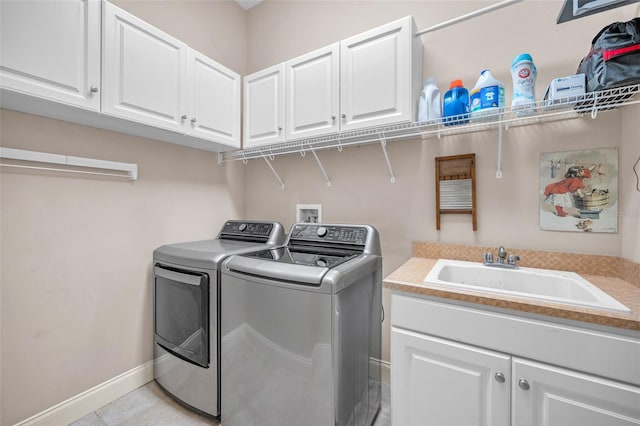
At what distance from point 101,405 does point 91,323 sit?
51cm

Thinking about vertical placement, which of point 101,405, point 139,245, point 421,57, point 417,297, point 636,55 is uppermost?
point 421,57

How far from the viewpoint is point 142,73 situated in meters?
1.60

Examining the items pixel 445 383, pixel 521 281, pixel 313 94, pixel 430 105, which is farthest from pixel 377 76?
pixel 445 383

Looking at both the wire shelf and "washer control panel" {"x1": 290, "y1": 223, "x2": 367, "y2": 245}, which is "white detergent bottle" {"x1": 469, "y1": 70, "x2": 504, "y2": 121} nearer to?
the wire shelf

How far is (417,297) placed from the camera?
1.18 m

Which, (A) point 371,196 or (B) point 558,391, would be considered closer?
(B) point 558,391

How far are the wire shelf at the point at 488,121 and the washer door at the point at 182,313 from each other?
111 cm

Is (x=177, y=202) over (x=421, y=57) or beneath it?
beneath

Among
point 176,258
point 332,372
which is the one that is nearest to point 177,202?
point 176,258

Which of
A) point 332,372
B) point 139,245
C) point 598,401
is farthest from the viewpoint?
point 139,245

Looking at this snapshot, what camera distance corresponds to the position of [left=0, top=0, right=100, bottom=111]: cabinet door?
115 cm

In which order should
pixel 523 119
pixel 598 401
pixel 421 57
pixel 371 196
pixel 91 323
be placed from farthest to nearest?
pixel 371 196
pixel 421 57
pixel 91 323
pixel 523 119
pixel 598 401

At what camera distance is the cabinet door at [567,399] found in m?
0.86

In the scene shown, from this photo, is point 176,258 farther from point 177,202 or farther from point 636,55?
point 636,55
